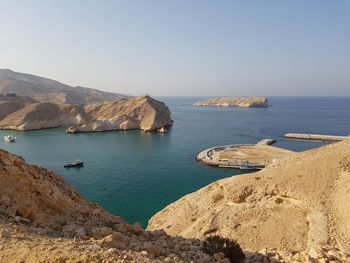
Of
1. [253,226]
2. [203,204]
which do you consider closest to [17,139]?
[203,204]

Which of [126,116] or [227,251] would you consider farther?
[126,116]

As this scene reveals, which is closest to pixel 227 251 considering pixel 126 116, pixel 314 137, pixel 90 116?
pixel 314 137

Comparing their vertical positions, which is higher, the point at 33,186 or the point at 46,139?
the point at 33,186

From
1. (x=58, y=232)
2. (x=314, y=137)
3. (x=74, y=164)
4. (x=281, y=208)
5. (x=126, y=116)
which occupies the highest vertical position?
(x=58, y=232)

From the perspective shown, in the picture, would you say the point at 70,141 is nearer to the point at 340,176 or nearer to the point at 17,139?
the point at 17,139

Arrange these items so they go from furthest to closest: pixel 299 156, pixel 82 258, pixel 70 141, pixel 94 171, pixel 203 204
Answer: pixel 70 141, pixel 94 171, pixel 299 156, pixel 203 204, pixel 82 258

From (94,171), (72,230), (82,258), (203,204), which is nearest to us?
(82,258)

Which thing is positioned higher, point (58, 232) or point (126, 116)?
point (58, 232)

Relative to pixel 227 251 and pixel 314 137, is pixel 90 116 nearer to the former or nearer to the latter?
pixel 314 137
